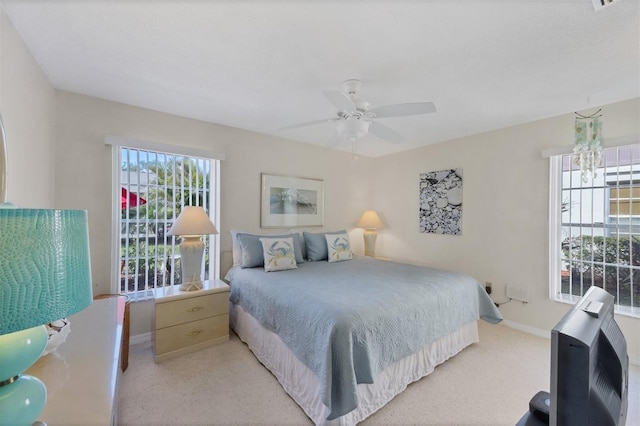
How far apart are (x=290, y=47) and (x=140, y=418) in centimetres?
257

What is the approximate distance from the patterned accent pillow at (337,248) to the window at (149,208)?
1.41m

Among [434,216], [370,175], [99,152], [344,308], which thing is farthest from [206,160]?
[434,216]

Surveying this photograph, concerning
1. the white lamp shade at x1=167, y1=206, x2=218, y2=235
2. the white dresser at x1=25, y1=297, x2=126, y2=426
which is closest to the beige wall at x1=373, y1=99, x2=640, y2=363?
the white lamp shade at x1=167, y1=206, x2=218, y2=235

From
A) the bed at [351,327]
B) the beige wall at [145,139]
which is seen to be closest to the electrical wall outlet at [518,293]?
the bed at [351,327]

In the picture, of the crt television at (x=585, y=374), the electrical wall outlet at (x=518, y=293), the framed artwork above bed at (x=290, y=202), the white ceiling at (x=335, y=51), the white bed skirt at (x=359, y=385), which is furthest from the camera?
the framed artwork above bed at (x=290, y=202)

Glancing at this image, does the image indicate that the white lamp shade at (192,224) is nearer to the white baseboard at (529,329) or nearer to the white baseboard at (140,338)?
the white baseboard at (140,338)

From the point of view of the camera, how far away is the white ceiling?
143 cm

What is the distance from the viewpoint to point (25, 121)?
1.76m

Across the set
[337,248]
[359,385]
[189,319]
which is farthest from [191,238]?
[359,385]

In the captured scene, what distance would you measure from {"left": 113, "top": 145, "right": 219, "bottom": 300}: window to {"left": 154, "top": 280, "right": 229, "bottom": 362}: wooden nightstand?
47 cm

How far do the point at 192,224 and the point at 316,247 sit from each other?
1.54 metres

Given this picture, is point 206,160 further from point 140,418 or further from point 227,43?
point 140,418

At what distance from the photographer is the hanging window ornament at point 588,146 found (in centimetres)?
234

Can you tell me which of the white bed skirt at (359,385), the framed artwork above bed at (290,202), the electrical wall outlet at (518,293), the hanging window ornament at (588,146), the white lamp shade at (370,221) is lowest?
the white bed skirt at (359,385)
